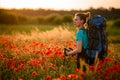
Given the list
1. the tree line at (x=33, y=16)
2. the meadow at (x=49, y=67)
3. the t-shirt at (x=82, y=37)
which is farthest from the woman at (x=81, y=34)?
the tree line at (x=33, y=16)

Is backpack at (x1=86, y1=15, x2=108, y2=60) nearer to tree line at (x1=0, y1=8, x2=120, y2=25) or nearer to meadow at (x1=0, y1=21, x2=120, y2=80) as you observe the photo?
meadow at (x1=0, y1=21, x2=120, y2=80)

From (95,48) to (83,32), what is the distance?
0.31m

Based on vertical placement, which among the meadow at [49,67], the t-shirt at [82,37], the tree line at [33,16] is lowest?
the tree line at [33,16]

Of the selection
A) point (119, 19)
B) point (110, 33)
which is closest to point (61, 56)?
point (119, 19)

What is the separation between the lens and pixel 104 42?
16.4ft

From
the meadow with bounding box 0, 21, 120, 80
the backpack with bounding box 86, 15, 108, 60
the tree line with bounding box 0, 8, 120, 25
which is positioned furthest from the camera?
the tree line with bounding box 0, 8, 120, 25

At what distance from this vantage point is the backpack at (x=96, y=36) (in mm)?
4957

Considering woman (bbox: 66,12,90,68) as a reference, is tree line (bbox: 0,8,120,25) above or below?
below

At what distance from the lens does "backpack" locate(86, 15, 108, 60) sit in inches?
195

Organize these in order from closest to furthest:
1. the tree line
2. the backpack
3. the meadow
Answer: the meadow, the backpack, the tree line

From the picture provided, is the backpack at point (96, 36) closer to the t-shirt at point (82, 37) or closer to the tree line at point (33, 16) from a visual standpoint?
the t-shirt at point (82, 37)

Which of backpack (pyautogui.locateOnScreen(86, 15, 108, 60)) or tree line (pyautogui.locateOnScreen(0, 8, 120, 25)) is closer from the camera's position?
backpack (pyautogui.locateOnScreen(86, 15, 108, 60))

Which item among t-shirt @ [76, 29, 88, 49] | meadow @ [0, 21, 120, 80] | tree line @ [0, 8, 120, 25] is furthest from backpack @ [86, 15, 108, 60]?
tree line @ [0, 8, 120, 25]

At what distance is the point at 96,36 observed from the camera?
497cm
